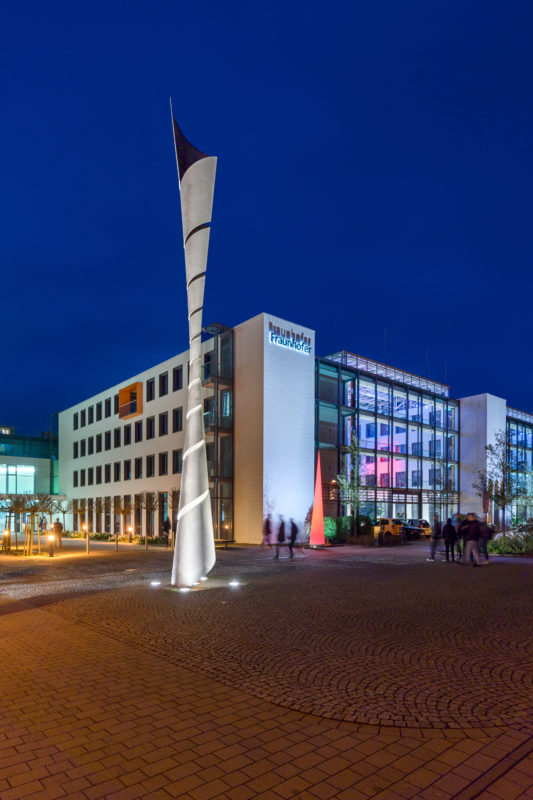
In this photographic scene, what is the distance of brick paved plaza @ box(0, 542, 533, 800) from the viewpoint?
3889mm

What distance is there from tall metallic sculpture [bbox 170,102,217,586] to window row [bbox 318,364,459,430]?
25.2m

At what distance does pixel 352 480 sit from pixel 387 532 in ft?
16.6

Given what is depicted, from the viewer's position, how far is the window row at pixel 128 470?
40241 mm

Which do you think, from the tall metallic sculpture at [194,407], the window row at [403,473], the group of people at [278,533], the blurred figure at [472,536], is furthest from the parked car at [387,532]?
the tall metallic sculpture at [194,407]

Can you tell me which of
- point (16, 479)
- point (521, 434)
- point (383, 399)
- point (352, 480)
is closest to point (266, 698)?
point (352, 480)

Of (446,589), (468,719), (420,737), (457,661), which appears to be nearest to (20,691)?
(420,737)

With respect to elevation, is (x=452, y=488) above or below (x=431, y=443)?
below

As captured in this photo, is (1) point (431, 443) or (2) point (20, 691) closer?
(2) point (20, 691)

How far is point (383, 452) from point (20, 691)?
122ft

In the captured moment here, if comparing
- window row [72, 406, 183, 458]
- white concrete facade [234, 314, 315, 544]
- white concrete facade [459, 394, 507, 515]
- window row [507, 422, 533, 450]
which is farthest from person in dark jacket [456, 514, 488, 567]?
window row [507, 422, 533, 450]

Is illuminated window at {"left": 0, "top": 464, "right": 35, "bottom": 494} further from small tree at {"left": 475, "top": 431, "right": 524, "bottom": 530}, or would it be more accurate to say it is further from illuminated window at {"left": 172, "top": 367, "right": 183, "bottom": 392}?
small tree at {"left": 475, "top": 431, "right": 524, "bottom": 530}

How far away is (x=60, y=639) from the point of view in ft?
26.1

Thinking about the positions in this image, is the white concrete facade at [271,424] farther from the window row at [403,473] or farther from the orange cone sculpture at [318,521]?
the window row at [403,473]

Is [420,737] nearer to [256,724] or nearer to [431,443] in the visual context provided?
[256,724]
